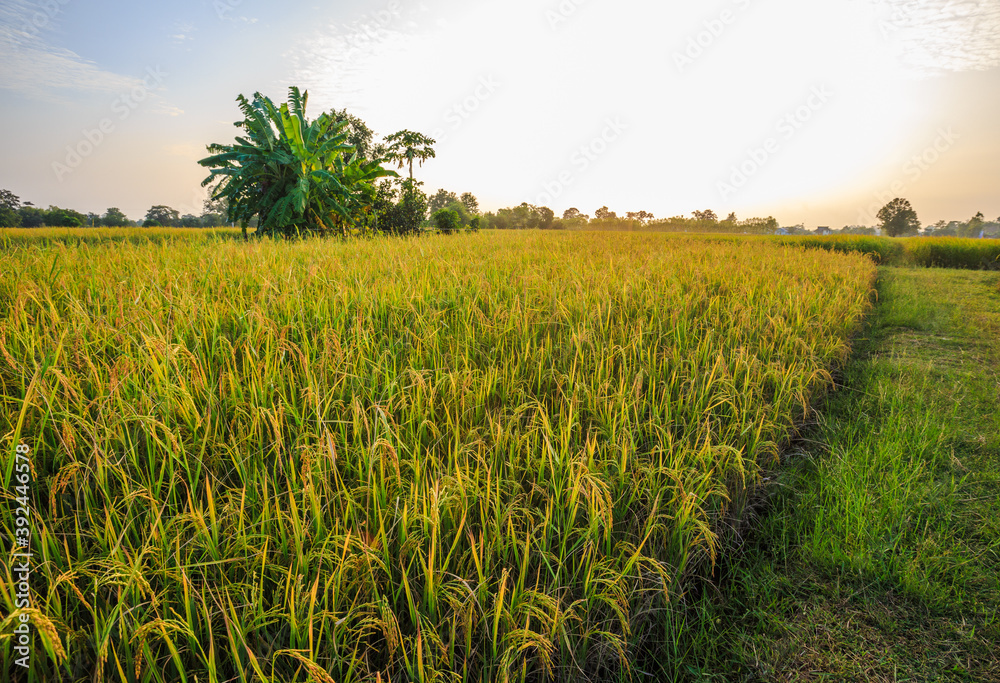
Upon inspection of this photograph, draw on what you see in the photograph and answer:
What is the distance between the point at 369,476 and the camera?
48.1 inches

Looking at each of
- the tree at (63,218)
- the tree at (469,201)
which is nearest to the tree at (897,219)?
the tree at (469,201)

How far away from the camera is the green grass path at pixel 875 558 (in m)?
1.25

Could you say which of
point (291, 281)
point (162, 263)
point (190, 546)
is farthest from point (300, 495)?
point (162, 263)

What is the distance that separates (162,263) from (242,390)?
2974 millimetres

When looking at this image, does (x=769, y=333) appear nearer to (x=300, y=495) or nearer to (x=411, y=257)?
(x=300, y=495)

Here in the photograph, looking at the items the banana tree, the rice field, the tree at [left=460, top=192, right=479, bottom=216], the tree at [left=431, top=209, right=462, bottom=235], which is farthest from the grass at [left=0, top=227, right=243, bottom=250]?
the tree at [left=460, top=192, right=479, bottom=216]

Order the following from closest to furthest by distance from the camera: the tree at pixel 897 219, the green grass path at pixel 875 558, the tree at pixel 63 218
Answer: the green grass path at pixel 875 558 < the tree at pixel 63 218 < the tree at pixel 897 219

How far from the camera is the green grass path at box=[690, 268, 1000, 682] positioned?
1255mm

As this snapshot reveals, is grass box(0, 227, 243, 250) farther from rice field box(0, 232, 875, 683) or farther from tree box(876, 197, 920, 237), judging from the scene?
tree box(876, 197, 920, 237)

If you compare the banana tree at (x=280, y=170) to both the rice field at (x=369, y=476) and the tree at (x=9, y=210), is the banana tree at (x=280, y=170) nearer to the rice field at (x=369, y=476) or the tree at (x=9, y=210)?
the rice field at (x=369, y=476)

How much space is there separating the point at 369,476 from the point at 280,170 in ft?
36.0

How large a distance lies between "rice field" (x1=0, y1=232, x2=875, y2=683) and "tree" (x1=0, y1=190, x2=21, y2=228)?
38.2m

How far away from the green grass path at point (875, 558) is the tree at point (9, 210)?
40.5 meters

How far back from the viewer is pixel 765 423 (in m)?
2.11
